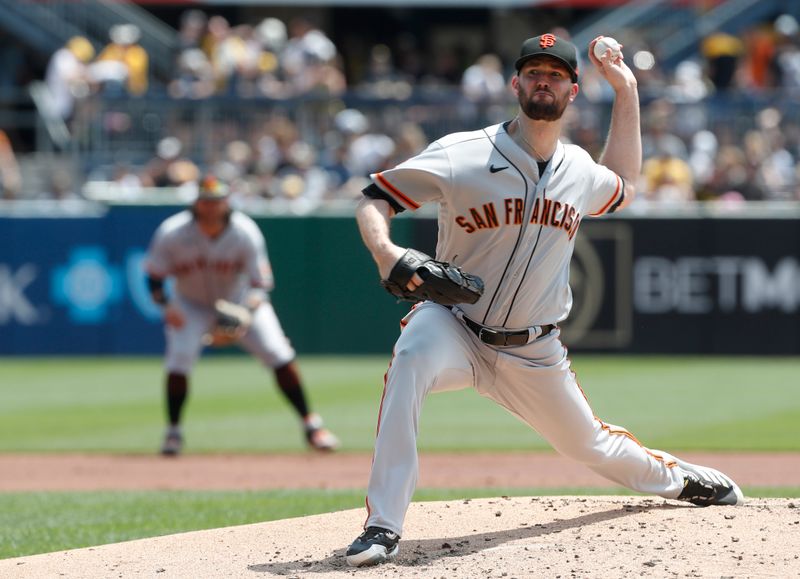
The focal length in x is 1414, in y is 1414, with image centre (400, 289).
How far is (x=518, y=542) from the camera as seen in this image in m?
5.55

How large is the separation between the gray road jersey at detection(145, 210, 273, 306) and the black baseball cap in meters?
5.42

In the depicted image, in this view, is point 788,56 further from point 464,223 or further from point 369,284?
point 464,223

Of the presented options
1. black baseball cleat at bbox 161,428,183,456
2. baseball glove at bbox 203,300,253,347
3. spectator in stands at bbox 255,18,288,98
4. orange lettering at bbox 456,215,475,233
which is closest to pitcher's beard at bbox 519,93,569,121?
orange lettering at bbox 456,215,475,233

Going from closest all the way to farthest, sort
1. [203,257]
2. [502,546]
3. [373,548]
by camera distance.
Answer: [373,548] < [502,546] < [203,257]

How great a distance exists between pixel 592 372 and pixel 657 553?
34.2 feet

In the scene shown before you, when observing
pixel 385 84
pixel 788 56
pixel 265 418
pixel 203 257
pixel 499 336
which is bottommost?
pixel 265 418

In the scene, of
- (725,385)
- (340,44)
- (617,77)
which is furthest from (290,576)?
(340,44)

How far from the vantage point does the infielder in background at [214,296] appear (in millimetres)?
10578

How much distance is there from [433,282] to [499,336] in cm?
63

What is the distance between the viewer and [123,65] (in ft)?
65.6

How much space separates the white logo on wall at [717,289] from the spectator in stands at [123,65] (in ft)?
24.2

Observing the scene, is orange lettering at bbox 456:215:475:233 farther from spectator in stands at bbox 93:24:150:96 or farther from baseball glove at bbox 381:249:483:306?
spectator in stands at bbox 93:24:150:96

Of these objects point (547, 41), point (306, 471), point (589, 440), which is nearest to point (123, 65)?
point (306, 471)

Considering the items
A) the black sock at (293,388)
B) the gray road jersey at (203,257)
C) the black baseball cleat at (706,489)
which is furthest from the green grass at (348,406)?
the black baseball cleat at (706,489)
